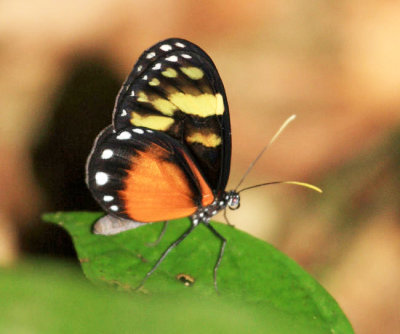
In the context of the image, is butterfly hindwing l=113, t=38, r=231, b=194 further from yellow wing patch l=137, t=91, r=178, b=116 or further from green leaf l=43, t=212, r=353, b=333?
green leaf l=43, t=212, r=353, b=333

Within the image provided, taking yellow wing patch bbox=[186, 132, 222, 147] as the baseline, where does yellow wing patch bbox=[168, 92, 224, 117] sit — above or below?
above

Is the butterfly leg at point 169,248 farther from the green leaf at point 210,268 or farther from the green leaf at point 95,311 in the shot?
the green leaf at point 95,311

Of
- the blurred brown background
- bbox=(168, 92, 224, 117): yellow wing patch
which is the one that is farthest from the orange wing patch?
the blurred brown background

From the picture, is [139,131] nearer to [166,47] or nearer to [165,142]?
[165,142]

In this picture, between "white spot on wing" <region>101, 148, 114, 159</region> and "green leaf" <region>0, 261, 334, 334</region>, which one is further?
"white spot on wing" <region>101, 148, 114, 159</region>

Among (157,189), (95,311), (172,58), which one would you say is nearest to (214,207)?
(157,189)

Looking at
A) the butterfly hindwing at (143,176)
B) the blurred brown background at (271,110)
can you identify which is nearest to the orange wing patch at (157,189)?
the butterfly hindwing at (143,176)

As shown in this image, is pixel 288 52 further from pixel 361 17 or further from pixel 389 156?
pixel 389 156
